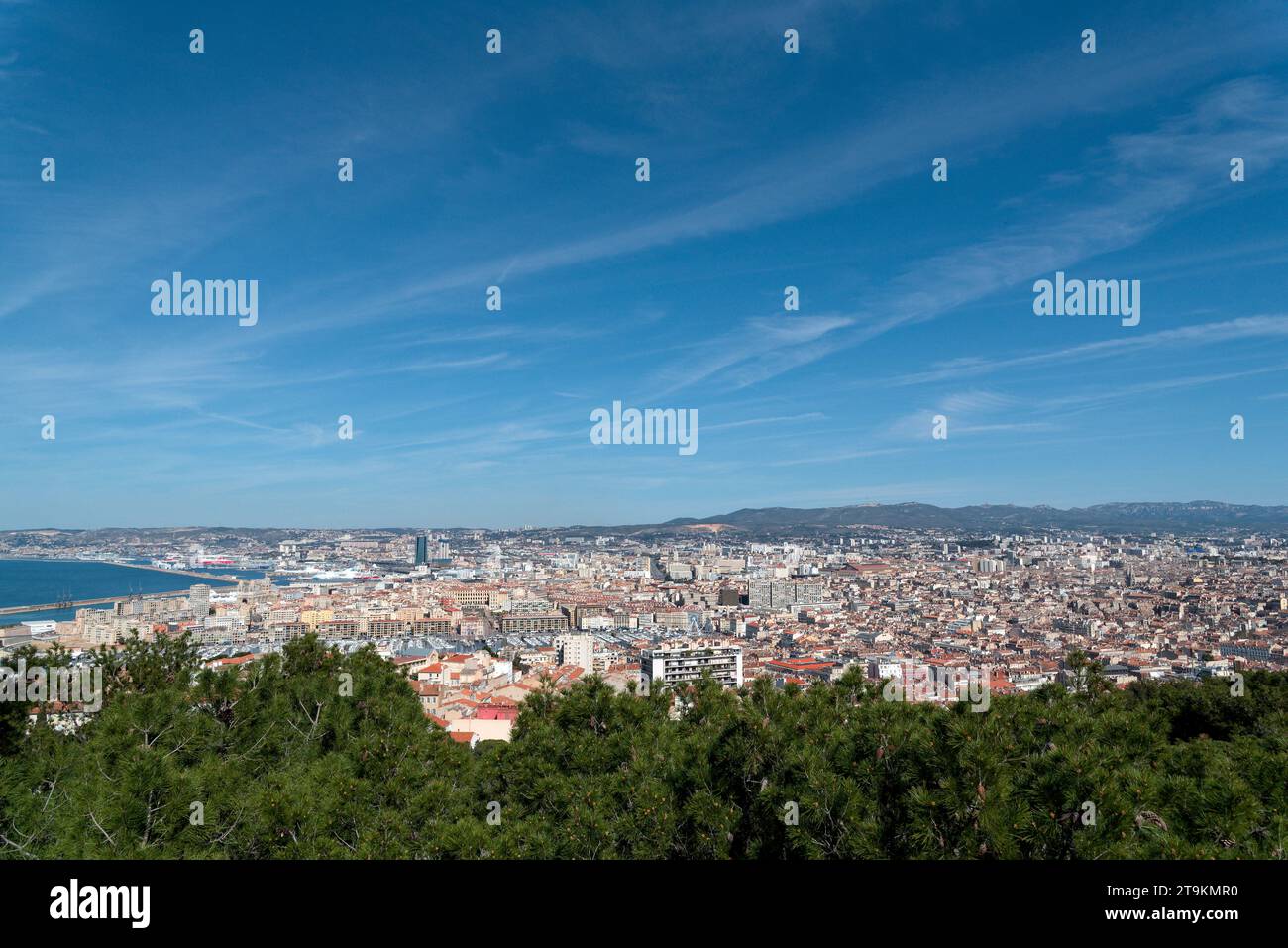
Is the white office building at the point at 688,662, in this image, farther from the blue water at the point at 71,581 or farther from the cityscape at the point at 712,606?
the blue water at the point at 71,581

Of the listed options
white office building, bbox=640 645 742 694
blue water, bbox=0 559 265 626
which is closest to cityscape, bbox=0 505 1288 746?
white office building, bbox=640 645 742 694

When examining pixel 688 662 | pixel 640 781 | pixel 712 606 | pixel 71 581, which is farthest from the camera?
pixel 71 581

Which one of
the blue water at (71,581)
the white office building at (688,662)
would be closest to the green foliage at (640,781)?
the white office building at (688,662)

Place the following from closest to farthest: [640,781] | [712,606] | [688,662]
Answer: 1. [640,781]
2. [688,662]
3. [712,606]

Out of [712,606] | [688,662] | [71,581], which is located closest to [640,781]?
[688,662]

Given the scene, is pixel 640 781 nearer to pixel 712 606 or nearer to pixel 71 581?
pixel 712 606
